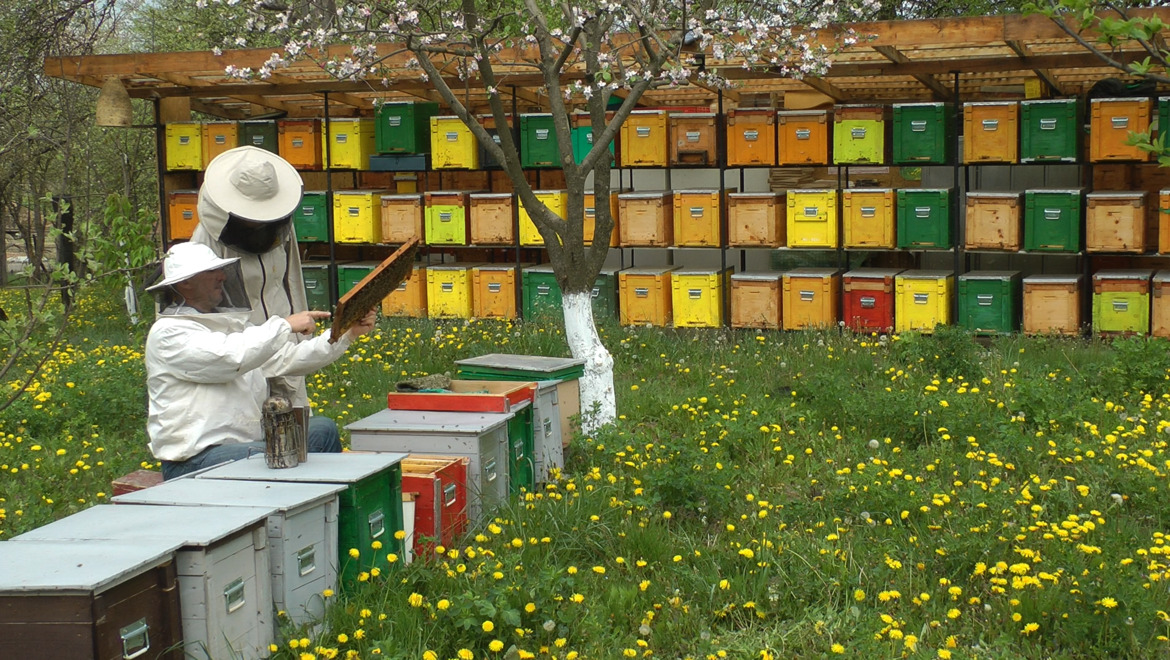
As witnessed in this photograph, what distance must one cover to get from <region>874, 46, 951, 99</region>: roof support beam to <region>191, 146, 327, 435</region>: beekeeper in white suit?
6284 millimetres

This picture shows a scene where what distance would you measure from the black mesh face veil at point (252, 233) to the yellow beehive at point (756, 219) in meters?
7.23

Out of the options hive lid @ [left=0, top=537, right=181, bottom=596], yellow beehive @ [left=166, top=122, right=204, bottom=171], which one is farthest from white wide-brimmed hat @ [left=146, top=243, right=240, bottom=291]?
yellow beehive @ [left=166, top=122, right=204, bottom=171]

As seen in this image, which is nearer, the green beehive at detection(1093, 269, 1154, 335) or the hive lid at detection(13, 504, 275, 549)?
the hive lid at detection(13, 504, 275, 549)

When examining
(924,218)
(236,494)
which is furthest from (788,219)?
(236,494)

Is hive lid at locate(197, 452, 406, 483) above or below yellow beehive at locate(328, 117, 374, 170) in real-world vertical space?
below

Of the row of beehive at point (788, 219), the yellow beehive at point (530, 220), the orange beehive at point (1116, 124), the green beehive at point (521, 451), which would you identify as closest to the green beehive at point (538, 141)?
the yellow beehive at point (530, 220)

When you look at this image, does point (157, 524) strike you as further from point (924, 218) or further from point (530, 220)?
point (924, 218)

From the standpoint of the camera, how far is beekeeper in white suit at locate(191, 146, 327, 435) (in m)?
5.38

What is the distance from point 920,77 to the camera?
1181 centimetres

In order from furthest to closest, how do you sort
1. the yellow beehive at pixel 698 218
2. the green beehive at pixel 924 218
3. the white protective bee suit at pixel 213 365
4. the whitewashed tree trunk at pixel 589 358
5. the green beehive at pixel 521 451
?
1. the yellow beehive at pixel 698 218
2. the green beehive at pixel 924 218
3. the whitewashed tree trunk at pixel 589 358
4. the green beehive at pixel 521 451
5. the white protective bee suit at pixel 213 365

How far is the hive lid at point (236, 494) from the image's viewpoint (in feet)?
13.9

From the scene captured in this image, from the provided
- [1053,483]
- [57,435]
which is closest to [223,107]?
[57,435]

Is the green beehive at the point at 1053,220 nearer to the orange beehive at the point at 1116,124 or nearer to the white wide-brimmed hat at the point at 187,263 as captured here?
the orange beehive at the point at 1116,124

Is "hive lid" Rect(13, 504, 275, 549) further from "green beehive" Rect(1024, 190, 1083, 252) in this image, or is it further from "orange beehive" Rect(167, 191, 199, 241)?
"orange beehive" Rect(167, 191, 199, 241)
